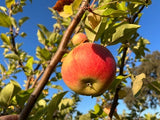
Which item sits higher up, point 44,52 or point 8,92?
point 44,52

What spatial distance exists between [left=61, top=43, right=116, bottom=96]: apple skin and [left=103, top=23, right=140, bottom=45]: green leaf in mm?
164

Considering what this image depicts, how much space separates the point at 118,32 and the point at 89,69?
1.10ft

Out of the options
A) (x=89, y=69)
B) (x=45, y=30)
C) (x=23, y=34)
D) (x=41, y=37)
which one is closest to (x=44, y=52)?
(x=45, y=30)

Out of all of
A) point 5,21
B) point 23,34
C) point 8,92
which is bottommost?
point 8,92

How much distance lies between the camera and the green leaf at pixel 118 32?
102cm

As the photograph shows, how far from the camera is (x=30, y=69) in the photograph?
2.18m

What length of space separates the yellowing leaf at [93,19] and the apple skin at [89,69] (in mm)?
162

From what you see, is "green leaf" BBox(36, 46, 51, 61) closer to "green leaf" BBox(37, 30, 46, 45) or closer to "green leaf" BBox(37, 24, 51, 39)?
"green leaf" BBox(37, 24, 51, 39)

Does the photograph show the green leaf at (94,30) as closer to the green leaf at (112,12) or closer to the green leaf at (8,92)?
the green leaf at (112,12)

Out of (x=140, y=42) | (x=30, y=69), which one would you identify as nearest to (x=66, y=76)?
(x=30, y=69)

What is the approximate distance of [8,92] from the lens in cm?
119

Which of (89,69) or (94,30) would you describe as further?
(94,30)

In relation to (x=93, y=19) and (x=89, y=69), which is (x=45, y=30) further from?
(x=89, y=69)

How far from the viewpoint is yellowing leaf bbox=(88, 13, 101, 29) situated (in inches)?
39.4
